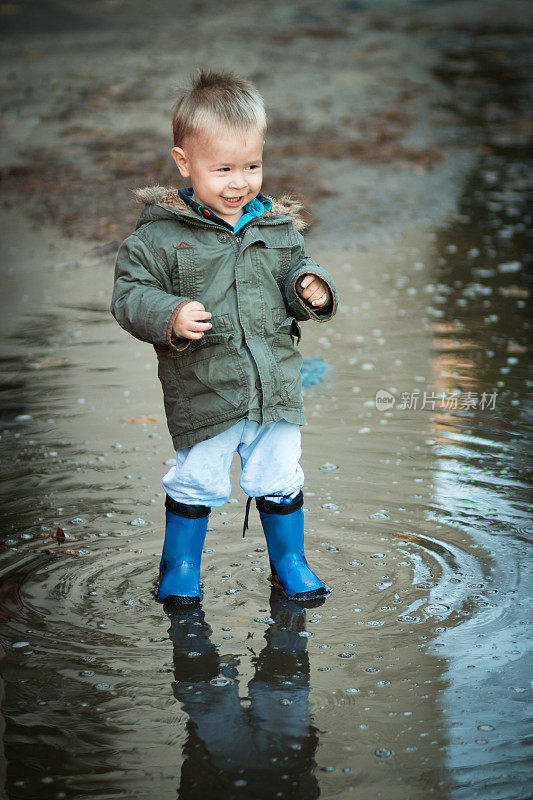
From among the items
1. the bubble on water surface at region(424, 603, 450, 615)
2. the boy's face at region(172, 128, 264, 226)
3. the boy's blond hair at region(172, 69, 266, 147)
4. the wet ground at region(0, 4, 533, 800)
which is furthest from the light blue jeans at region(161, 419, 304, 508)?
the boy's blond hair at region(172, 69, 266, 147)

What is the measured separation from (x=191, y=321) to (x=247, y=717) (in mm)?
985

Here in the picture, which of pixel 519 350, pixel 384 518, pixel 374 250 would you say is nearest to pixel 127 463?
pixel 384 518

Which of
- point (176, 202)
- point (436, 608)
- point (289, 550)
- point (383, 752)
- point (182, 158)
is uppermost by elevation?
point (182, 158)

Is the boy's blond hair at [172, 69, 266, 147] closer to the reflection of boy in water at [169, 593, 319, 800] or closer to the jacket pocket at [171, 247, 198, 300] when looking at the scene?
the jacket pocket at [171, 247, 198, 300]

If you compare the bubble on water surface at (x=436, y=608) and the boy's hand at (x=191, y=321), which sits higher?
the boy's hand at (x=191, y=321)

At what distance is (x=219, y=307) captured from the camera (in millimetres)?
2746

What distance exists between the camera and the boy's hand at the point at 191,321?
2.59 m

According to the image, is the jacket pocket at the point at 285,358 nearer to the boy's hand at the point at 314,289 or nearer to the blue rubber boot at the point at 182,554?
the boy's hand at the point at 314,289

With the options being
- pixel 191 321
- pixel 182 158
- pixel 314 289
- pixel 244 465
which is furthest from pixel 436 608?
pixel 182 158

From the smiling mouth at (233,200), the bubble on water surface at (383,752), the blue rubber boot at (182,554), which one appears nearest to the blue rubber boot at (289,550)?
the blue rubber boot at (182,554)

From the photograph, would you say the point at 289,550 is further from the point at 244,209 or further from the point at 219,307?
the point at 244,209

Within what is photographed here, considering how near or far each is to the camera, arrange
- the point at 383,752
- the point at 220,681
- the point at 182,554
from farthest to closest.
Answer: the point at 182,554 → the point at 220,681 → the point at 383,752

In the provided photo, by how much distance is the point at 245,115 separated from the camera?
2666 mm

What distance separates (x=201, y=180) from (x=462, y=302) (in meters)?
3.44
